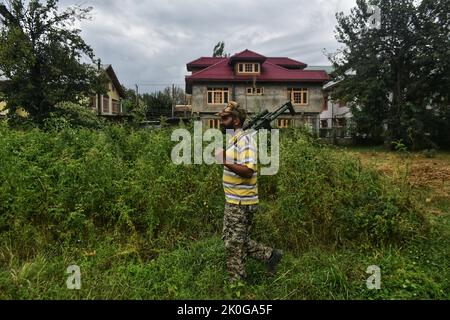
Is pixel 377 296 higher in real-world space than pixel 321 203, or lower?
lower

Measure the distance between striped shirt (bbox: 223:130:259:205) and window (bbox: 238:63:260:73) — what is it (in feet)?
75.8

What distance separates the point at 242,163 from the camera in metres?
2.85

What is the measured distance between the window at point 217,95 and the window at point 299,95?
502cm

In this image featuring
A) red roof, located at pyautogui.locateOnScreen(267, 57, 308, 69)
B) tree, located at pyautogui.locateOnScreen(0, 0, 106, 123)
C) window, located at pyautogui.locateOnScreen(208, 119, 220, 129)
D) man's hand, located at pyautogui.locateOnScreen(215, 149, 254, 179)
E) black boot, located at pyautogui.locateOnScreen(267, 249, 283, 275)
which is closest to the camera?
man's hand, located at pyautogui.locateOnScreen(215, 149, 254, 179)

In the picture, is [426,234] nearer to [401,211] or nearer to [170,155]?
[401,211]

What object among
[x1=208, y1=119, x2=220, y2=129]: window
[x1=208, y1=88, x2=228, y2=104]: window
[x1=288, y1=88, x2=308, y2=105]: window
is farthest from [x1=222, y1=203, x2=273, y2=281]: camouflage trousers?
[x1=288, y1=88, x2=308, y2=105]: window

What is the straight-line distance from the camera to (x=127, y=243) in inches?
147

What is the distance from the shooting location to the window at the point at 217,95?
25.2 meters

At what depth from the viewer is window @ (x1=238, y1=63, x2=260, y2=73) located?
82.5 ft

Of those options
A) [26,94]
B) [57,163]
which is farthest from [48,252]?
[26,94]

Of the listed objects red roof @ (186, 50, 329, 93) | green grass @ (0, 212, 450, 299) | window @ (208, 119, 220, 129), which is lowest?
green grass @ (0, 212, 450, 299)

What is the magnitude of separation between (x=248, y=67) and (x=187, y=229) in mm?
22607

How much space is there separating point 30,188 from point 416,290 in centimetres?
410

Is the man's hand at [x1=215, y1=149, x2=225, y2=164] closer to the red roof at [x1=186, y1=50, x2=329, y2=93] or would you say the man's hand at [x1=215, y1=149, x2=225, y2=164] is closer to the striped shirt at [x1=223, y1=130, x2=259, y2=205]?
the striped shirt at [x1=223, y1=130, x2=259, y2=205]
